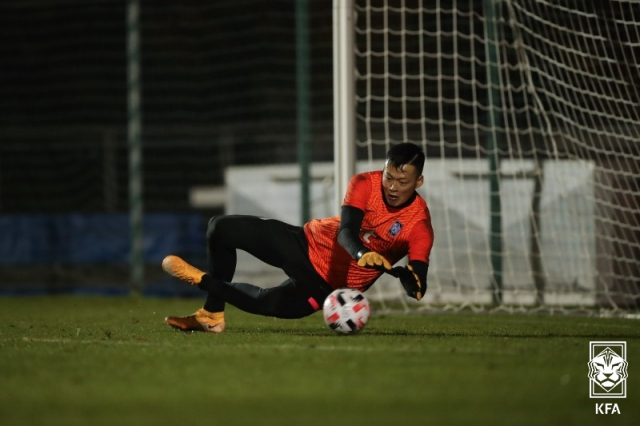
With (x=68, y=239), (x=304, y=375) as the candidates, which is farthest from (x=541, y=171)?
(x=304, y=375)

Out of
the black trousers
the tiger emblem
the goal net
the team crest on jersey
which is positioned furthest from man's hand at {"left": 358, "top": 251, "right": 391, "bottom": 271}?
the goal net

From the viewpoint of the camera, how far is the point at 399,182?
A: 24.6ft

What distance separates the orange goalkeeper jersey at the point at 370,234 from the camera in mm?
7629

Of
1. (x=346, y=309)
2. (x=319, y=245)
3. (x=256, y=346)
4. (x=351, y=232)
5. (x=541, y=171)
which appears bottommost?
(x=256, y=346)

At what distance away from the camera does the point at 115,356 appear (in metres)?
6.41

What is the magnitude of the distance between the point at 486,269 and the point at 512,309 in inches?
46.5

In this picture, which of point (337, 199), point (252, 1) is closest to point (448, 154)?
point (337, 199)

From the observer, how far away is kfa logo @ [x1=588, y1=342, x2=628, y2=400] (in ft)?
16.7

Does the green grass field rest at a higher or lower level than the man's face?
lower

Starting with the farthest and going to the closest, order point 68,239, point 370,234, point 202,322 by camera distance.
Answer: point 68,239 < point 202,322 < point 370,234

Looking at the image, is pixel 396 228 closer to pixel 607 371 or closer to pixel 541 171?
pixel 607 371

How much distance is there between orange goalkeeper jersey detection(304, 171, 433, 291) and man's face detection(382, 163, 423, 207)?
0.12 metres

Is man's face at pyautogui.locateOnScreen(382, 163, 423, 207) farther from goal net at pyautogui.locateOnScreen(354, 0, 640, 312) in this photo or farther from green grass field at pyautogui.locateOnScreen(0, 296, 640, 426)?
goal net at pyautogui.locateOnScreen(354, 0, 640, 312)

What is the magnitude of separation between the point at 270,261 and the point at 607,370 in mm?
3072
